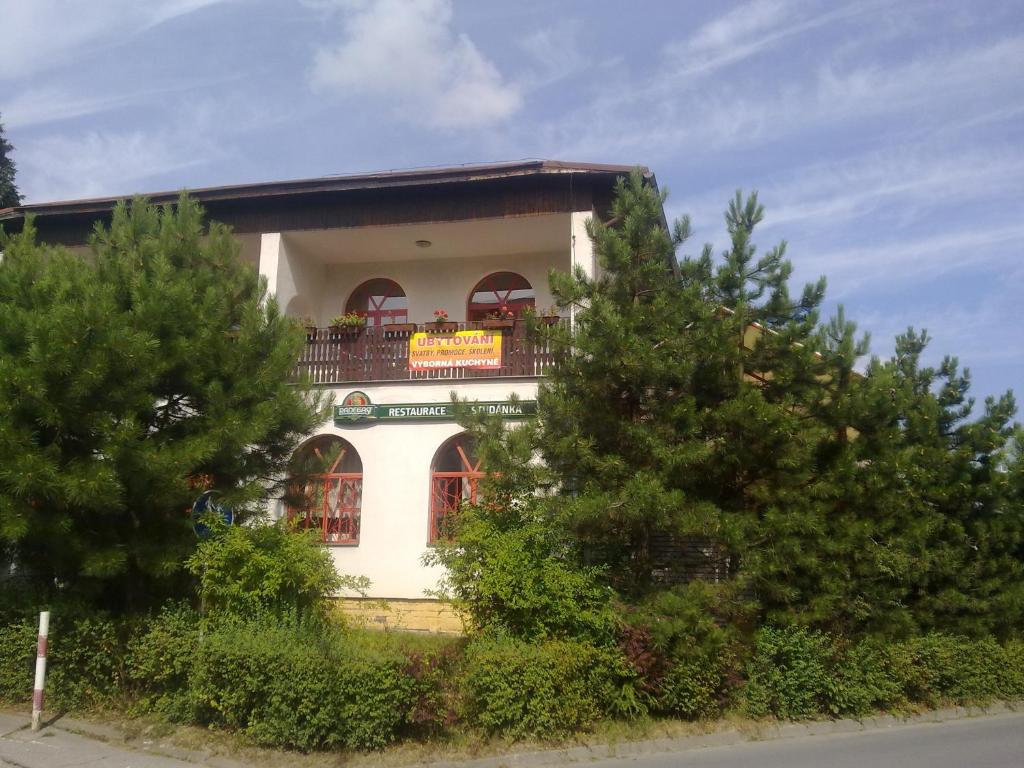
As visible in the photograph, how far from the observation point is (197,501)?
9.32 metres

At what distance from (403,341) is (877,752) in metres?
9.29

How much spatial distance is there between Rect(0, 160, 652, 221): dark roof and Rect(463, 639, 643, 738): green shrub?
25.9 ft

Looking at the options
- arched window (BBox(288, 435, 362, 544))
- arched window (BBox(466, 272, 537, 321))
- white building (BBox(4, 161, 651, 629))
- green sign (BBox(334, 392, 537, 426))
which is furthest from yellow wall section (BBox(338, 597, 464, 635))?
arched window (BBox(466, 272, 537, 321))

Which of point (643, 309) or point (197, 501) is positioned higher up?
point (643, 309)

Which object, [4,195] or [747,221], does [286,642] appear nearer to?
[747,221]

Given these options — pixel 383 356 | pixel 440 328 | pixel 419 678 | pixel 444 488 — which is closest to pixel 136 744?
pixel 419 678

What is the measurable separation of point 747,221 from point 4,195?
23865 mm

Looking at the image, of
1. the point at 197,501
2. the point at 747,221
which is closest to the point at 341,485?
the point at 197,501

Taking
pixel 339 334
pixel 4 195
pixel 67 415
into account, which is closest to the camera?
pixel 67 415

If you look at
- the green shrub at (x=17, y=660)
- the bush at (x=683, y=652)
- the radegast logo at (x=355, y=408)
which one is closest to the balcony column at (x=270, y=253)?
the radegast logo at (x=355, y=408)

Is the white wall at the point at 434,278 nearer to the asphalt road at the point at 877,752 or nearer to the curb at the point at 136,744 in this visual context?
the asphalt road at the point at 877,752

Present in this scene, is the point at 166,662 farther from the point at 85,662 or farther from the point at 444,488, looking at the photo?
the point at 444,488

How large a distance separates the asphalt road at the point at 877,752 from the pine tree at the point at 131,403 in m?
5.05

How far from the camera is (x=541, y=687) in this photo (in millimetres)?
8352
